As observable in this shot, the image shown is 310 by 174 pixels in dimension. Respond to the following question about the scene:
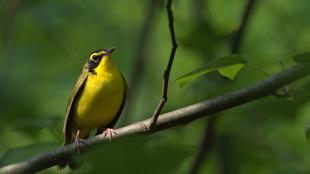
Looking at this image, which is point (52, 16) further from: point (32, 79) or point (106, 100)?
point (32, 79)

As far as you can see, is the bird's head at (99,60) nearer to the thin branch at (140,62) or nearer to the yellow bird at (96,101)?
the yellow bird at (96,101)

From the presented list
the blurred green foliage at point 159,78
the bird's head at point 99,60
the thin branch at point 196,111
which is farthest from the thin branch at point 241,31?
the bird's head at point 99,60

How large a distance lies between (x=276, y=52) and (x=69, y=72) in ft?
10.9

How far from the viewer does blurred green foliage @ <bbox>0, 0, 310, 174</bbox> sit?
3.39m

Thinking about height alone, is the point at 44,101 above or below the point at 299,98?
below

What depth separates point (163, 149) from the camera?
2078 millimetres

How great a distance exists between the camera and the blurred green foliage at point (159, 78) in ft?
11.1

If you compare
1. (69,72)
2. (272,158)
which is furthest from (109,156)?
(69,72)

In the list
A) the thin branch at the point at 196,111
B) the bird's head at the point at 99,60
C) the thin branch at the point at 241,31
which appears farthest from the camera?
the bird's head at the point at 99,60

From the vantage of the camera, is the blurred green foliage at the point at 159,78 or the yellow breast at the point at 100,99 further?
the yellow breast at the point at 100,99

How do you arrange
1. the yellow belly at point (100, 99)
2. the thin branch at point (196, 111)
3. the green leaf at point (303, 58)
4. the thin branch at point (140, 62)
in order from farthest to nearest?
1. the yellow belly at point (100, 99)
2. the thin branch at point (140, 62)
3. the thin branch at point (196, 111)
4. the green leaf at point (303, 58)

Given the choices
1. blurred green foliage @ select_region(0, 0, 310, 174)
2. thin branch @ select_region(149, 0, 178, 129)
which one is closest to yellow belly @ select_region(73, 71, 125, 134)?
blurred green foliage @ select_region(0, 0, 310, 174)

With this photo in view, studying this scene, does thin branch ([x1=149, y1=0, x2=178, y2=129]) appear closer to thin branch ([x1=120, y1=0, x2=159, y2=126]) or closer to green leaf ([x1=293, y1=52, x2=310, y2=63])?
green leaf ([x1=293, y1=52, x2=310, y2=63])

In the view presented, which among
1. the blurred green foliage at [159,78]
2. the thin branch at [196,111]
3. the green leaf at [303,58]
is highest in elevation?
the green leaf at [303,58]
